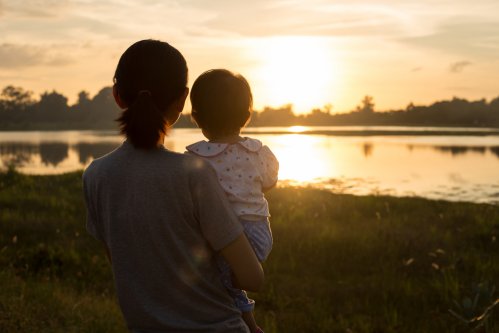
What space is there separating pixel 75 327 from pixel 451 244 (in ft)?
24.1

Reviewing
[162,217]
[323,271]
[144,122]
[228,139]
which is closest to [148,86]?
[144,122]

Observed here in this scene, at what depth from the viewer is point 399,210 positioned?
570 inches

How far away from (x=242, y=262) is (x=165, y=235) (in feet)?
0.88

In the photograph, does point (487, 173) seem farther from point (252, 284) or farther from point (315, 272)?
point (252, 284)

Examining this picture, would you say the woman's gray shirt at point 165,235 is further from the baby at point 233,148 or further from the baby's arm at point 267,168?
the baby's arm at point 267,168

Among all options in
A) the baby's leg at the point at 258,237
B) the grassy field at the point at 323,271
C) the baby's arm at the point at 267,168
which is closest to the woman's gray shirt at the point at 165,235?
the baby's leg at the point at 258,237

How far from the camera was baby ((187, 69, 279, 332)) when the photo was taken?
2236 millimetres

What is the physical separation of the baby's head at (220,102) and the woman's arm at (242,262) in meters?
0.57

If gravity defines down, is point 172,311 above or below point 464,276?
above

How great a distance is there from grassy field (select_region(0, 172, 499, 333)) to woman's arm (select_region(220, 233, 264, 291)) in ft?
7.14

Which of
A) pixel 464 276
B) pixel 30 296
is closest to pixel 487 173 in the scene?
pixel 464 276

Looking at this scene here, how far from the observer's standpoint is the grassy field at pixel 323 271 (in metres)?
5.80

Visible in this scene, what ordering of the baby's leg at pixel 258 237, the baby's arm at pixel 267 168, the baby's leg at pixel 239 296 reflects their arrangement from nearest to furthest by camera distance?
1. the baby's leg at pixel 239 296
2. the baby's leg at pixel 258 237
3. the baby's arm at pixel 267 168

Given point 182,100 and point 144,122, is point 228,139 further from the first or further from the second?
point 144,122
